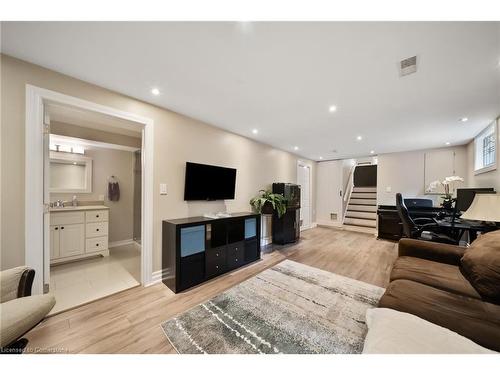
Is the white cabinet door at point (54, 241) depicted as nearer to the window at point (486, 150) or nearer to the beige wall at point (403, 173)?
the window at point (486, 150)

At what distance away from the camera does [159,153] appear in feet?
8.12

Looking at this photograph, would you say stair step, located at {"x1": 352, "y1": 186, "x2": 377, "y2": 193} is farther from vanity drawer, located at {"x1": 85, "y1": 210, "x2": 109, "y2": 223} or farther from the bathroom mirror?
the bathroom mirror

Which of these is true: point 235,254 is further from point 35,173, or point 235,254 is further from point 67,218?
point 67,218

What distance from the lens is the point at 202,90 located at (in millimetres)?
2064

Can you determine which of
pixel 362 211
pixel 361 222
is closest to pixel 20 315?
pixel 361 222

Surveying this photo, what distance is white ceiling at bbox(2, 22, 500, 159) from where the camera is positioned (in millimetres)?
1271

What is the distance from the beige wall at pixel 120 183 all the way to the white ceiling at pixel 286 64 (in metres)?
2.28

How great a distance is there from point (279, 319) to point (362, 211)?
590 centimetres

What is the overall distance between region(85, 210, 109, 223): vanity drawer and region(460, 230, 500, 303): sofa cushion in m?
4.65

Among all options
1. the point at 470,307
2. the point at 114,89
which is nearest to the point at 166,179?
the point at 114,89

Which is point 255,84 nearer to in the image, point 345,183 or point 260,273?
point 260,273

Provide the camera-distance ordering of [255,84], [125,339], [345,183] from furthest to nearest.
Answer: [345,183] < [255,84] < [125,339]

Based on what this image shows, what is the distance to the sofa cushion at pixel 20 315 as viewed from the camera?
92 centimetres
